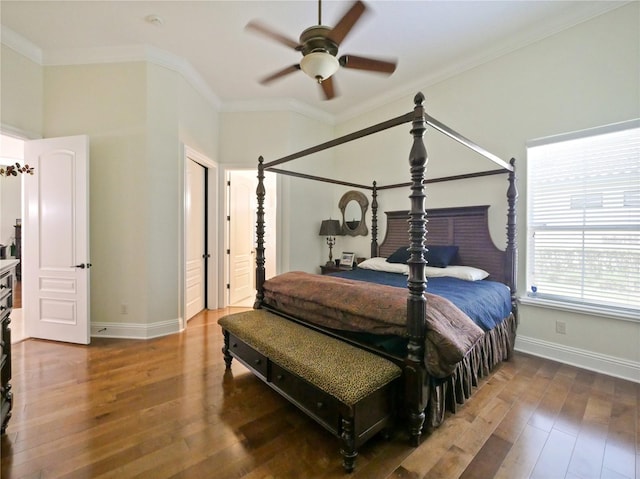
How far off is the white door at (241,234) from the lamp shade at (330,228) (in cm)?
137

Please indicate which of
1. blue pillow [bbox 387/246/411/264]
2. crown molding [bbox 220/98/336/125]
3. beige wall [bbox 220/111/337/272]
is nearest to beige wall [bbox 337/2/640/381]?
blue pillow [bbox 387/246/411/264]

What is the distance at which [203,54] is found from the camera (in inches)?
132

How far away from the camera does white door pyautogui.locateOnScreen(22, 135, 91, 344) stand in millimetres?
3107

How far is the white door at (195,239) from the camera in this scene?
3.99 metres

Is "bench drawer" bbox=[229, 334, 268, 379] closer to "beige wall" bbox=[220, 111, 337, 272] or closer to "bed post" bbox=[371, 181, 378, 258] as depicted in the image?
"beige wall" bbox=[220, 111, 337, 272]

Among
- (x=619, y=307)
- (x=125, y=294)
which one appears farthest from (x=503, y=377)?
(x=125, y=294)

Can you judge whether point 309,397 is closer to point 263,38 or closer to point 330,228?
point 330,228

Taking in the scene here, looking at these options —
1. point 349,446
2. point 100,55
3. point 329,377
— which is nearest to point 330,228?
A: point 329,377

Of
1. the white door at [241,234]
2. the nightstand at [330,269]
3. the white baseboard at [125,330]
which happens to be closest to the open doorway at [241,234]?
the white door at [241,234]

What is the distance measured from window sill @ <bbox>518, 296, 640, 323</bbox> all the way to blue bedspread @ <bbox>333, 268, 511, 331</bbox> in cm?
34

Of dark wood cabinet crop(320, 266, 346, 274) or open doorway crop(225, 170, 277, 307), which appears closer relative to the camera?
dark wood cabinet crop(320, 266, 346, 274)

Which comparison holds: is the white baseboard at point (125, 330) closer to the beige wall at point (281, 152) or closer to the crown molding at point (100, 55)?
the beige wall at point (281, 152)

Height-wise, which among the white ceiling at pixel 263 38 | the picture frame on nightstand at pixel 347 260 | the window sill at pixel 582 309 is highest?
the white ceiling at pixel 263 38

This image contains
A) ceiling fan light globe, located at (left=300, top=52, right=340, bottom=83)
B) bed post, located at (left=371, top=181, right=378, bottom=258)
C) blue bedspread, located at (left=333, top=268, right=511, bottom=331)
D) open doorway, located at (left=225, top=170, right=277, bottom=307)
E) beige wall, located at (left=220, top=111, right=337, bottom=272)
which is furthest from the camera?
open doorway, located at (left=225, top=170, right=277, bottom=307)
